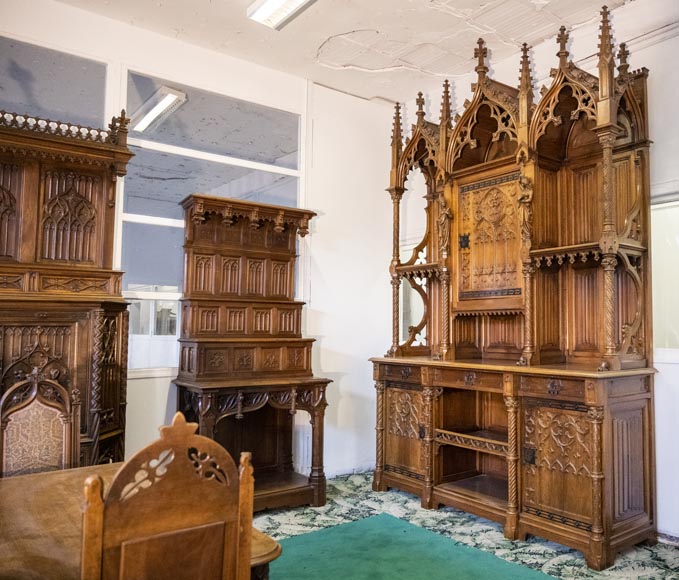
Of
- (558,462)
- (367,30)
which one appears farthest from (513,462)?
(367,30)

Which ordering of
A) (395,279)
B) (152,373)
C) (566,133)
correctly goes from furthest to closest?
(395,279) < (152,373) < (566,133)

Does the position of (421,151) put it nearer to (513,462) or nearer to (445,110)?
(445,110)

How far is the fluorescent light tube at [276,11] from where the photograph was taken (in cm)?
399

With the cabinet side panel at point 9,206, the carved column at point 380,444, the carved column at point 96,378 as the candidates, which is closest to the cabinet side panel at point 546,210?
the carved column at point 380,444

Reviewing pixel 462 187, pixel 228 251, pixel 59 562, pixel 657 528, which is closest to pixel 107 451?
pixel 228 251

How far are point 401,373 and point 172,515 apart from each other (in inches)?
139

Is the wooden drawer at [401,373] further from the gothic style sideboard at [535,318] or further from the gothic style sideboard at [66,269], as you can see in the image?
the gothic style sideboard at [66,269]

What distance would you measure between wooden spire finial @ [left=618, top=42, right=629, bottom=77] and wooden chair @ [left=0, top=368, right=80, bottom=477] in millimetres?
3857

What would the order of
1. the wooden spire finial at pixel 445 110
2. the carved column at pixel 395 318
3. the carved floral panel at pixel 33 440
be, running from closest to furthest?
the carved floral panel at pixel 33 440, the wooden spire finial at pixel 445 110, the carved column at pixel 395 318

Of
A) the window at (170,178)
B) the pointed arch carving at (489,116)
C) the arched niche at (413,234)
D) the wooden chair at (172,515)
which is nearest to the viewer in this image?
the wooden chair at (172,515)

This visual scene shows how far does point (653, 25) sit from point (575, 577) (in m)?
3.52

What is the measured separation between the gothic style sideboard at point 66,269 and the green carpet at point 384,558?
4.47ft

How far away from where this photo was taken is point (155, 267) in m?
4.47

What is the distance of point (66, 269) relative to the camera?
12.6ft
